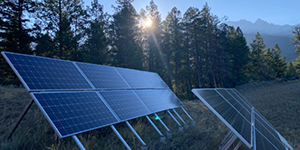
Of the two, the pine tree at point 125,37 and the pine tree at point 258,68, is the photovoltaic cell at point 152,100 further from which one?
the pine tree at point 258,68

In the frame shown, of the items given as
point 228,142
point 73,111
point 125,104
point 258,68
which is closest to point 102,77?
point 125,104

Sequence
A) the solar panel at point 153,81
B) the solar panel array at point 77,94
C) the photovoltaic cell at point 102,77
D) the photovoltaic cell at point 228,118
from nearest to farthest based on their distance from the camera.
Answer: the photovoltaic cell at point 228,118, the solar panel array at point 77,94, the photovoltaic cell at point 102,77, the solar panel at point 153,81

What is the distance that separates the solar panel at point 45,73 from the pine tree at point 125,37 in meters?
16.6

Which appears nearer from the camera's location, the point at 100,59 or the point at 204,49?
the point at 100,59

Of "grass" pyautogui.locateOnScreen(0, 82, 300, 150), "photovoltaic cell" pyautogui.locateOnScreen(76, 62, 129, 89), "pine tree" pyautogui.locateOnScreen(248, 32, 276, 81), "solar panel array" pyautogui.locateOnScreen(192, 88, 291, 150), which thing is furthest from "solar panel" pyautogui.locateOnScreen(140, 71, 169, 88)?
"pine tree" pyautogui.locateOnScreen(248, 32, 276, 81)

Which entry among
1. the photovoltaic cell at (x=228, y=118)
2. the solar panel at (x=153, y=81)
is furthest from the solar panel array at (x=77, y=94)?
the photovoltaic cell at (x=228, y=118)

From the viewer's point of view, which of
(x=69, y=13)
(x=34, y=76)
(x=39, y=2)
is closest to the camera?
(x=34, y=76)

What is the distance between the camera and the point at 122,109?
6.18 m

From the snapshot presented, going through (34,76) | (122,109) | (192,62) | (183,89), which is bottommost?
(183,89)

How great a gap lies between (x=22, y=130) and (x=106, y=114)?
2892mm

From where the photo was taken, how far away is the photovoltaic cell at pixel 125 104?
6.03 m

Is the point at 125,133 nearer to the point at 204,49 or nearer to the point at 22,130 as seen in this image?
the point at 22,130

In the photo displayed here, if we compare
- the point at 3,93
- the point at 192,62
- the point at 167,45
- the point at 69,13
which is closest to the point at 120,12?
the point at 69,13

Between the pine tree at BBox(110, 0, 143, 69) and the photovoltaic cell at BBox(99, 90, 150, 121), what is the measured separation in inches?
630
